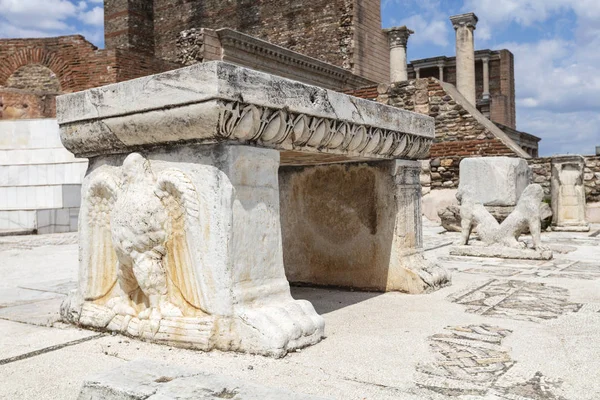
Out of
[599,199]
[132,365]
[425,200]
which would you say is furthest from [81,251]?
[599,199]

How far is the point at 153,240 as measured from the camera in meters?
2.77

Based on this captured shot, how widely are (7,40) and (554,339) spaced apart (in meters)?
17.6

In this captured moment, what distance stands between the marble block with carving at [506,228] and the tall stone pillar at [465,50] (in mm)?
14253

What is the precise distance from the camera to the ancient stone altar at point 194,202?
2.59 metres

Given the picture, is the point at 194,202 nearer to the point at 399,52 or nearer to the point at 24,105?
the point at 24,105

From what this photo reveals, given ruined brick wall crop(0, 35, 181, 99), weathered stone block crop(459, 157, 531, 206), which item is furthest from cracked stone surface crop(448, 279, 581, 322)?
Answer: ruined brick wall crop(0, 35, 181, 99)

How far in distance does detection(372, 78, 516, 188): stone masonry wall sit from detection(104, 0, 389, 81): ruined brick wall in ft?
25.4

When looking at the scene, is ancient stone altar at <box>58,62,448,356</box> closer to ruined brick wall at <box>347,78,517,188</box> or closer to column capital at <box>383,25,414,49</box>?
ruined brick wall at <box>347,78,517,188</box>

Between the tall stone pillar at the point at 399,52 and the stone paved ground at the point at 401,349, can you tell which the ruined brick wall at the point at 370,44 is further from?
the stone paved ground at the point at 401,349

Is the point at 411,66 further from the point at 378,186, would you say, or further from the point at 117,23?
the point at 378,186

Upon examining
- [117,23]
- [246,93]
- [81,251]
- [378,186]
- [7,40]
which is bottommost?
[81,251]

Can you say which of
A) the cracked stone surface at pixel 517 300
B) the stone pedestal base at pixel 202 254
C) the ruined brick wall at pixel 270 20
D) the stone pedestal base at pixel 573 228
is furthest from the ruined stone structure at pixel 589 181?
the ruined brick wall at pixel 270 20

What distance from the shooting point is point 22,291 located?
181 inches

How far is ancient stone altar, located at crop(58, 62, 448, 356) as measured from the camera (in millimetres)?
2590
